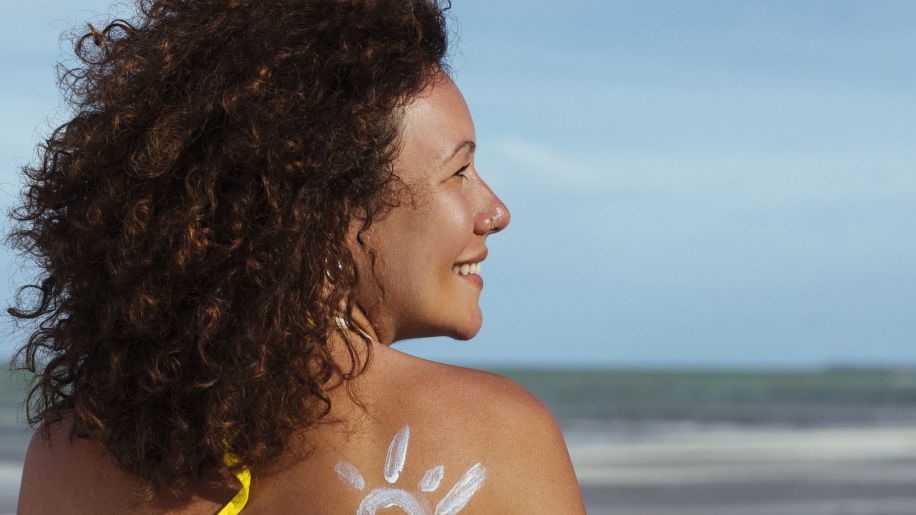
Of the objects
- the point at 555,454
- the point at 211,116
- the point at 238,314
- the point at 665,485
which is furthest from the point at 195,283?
the point at 665,485

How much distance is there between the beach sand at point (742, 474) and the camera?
28.8 ft

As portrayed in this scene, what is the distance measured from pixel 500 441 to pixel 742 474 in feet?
31.6

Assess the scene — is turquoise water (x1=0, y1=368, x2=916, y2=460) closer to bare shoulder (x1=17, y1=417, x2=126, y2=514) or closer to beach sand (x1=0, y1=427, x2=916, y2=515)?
beach sand (x1=0, y1=427, x2=916, y2=515)

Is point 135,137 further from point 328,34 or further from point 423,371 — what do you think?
point 423,371

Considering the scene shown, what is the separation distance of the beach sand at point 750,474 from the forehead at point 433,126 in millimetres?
7391

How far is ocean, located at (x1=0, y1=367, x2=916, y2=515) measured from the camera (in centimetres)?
894

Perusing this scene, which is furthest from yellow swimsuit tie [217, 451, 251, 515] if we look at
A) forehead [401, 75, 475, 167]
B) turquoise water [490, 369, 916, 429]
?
turquoise water [490, 369, 916, 429]

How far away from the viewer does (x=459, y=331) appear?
5.57 ft

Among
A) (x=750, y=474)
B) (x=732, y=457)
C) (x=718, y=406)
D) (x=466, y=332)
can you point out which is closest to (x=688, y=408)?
(x=718, y=406)

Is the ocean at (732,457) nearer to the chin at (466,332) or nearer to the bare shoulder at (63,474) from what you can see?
the bare shoulder at (63,474)

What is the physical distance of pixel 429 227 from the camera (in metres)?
1.61

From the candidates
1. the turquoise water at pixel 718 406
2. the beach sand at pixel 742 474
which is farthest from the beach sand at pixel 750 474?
the turquoise water at pixel 718 406

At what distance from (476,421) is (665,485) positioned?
344 inches

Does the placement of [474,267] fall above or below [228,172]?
below
